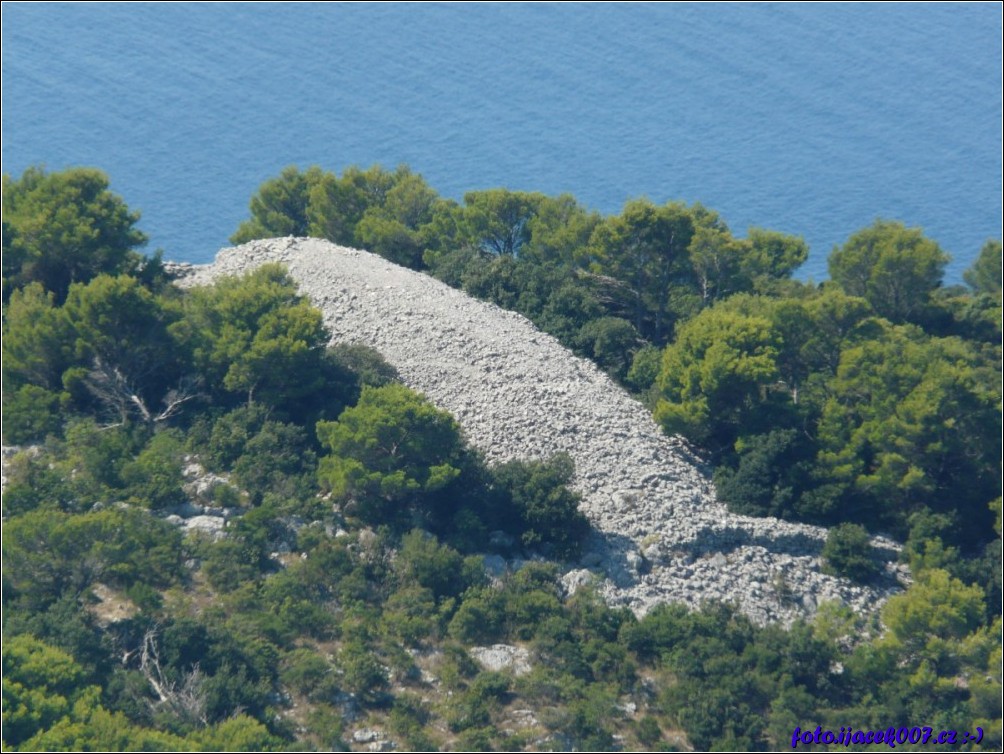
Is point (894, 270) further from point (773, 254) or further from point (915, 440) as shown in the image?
point (915, 440)

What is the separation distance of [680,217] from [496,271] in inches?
263

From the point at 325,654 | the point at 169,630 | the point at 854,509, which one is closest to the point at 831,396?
the point at 854,509

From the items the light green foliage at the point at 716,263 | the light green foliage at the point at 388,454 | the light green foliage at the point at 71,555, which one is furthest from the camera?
the light green foliage at the point at 716,263

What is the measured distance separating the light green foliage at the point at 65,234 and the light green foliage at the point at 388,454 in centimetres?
1232

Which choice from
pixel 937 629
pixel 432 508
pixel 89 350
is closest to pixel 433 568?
pixel 432 508

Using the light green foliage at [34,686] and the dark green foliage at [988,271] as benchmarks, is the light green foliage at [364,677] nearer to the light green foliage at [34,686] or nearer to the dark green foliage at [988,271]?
the light green foliage at [34,686]

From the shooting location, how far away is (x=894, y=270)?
171ft

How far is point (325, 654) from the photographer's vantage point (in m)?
35.8

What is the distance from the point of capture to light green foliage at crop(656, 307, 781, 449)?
4288 centimetres

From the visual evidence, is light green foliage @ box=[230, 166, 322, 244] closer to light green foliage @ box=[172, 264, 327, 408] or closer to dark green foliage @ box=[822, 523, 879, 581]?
Result: light green foliage @ box=[172, 264, 327, 408]

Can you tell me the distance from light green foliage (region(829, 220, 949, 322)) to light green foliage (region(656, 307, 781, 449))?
→ 31.5 ft

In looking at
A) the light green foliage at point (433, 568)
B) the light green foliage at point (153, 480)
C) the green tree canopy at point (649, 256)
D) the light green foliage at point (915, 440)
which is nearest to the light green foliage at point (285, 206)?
the green tree canopy at point (649, 256)

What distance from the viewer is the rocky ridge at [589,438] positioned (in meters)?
39.3

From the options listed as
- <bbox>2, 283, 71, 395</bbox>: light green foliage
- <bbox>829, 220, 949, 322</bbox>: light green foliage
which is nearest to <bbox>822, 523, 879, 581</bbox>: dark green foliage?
<bbox>829, 220, 949, 322</bbox>: light green foliage
